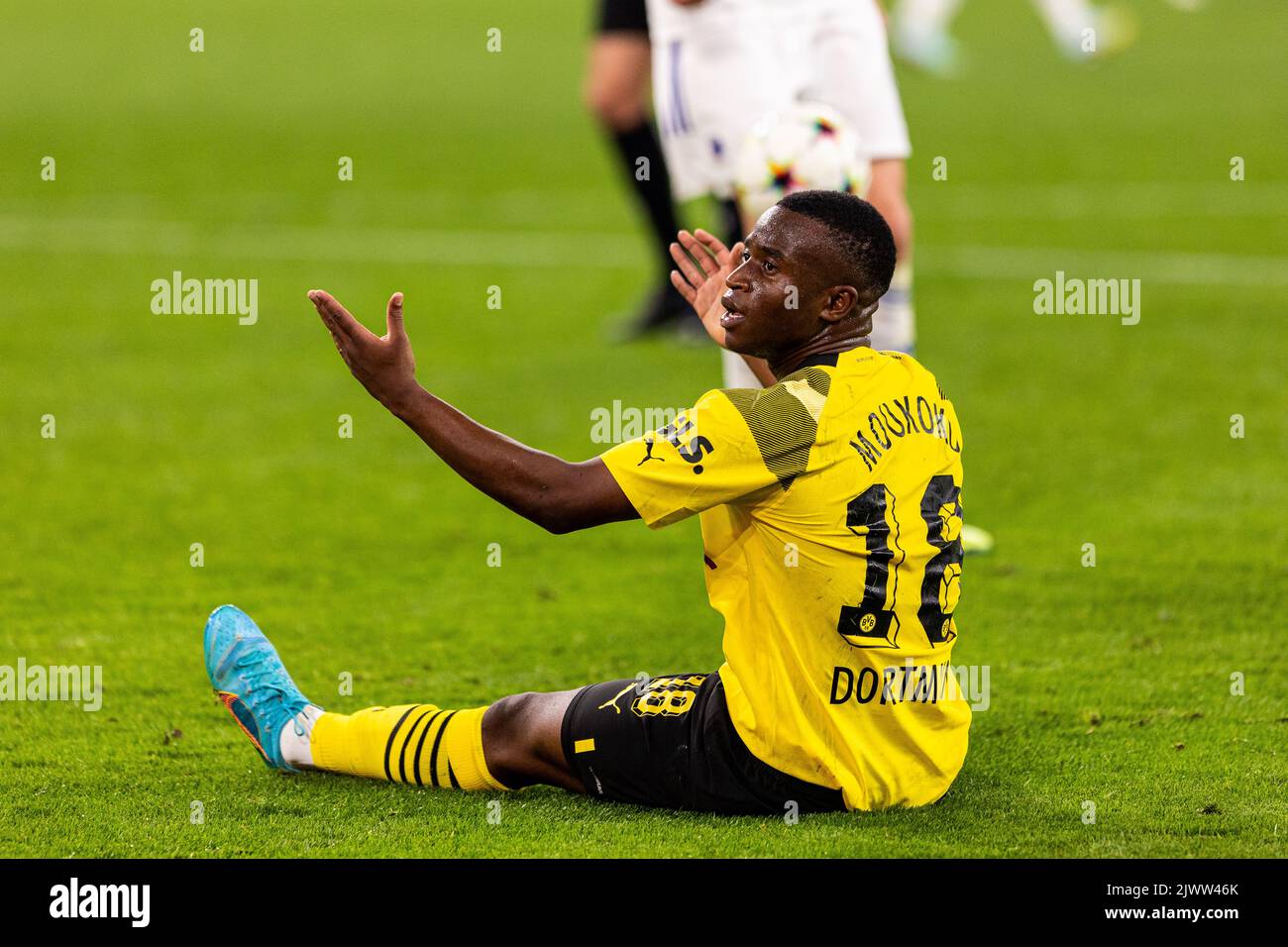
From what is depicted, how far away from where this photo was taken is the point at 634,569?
21.9ft

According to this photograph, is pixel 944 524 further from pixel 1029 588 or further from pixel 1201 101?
pixel 1201 101

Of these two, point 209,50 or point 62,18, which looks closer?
point 209,50

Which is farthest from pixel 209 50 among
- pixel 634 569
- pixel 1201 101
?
pixel 634 569

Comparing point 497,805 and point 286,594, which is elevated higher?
point 286,594

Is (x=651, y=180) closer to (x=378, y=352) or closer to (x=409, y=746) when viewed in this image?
(x=409, y=746)

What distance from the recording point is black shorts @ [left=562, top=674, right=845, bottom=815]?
4.22m

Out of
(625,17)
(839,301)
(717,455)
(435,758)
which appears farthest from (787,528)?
(625,17)

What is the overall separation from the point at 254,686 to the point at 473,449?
1148 mm

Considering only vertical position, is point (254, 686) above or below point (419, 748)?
above

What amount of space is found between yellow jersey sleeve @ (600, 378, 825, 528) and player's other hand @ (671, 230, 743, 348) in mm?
462

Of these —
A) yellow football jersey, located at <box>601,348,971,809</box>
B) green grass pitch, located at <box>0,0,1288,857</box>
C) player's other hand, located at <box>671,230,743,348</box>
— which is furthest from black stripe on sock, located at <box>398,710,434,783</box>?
player's other hand, located at <box>671,230,743,348</box>

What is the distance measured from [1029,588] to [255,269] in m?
7.29

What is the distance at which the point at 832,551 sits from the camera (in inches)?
160

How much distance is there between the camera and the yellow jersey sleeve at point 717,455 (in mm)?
3928
